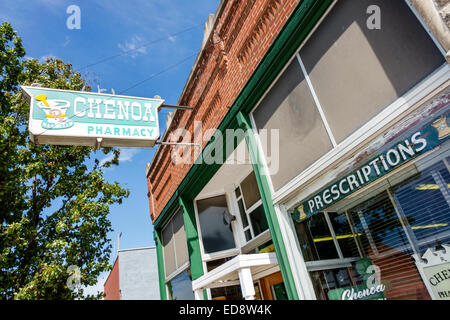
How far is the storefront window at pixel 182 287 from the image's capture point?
8.14m

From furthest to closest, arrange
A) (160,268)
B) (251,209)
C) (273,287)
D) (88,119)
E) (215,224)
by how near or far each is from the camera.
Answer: (160,268) → (215,224) → (251,209) → (273,287) → (88,119)

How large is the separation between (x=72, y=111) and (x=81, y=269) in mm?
6066

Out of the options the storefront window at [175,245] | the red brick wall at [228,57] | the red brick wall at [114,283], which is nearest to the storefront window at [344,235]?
the red brick wall at [228,57]

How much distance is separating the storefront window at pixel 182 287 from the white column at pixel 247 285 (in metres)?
3.40

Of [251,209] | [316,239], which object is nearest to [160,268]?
[251,209]

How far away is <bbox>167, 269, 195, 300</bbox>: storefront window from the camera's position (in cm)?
814

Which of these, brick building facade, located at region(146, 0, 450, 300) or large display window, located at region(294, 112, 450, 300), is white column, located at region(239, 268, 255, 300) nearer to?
brick building facade, located at region(146, 0, 450, 300)

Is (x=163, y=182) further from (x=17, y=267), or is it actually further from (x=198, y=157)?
(x=17, y=267)

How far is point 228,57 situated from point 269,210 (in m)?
3.17

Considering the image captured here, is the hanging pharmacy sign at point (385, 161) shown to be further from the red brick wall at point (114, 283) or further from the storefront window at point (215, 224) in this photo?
the red brick wall at point (114, 283)

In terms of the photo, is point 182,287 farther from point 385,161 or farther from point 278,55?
point 385,161

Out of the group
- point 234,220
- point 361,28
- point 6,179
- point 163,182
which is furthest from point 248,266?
point 6,179

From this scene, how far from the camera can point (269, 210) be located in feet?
15.8

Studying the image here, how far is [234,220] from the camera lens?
25.6 feet
